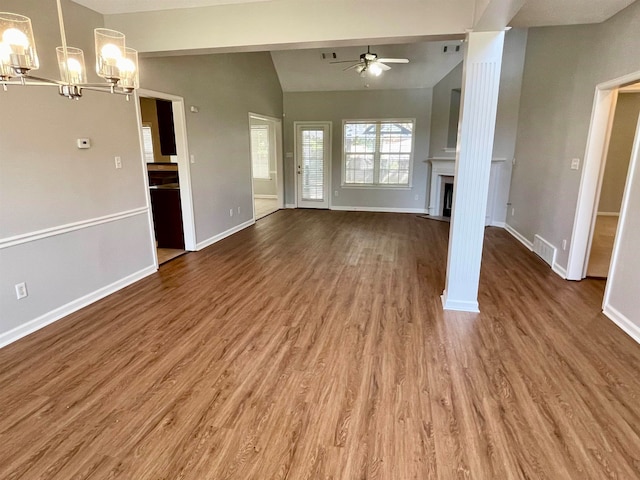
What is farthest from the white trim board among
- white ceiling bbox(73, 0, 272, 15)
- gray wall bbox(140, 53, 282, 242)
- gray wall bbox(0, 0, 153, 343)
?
white ceiling bbox(73, 0, 272, 15)

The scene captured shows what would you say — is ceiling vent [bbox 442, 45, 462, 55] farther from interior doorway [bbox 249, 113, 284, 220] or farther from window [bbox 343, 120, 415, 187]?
interior doorway [bbox 249, 113, 284, 220]

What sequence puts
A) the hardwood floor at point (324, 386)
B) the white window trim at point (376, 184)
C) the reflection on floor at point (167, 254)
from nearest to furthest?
the hardwood floor at point (324, 386) → the reflection on floor at point (167, 254) → the white window trim at point (376, 184)

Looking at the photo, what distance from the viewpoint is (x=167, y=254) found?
4.97m

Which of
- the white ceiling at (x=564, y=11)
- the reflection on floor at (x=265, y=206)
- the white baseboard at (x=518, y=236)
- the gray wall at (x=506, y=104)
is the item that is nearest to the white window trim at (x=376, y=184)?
the gray wall at (x=506, y=104)

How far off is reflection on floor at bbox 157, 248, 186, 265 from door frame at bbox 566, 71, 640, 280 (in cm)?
484

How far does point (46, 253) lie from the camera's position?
2955mm

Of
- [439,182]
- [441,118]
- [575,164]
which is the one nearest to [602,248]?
[575,164]

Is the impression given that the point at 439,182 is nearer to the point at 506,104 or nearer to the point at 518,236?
the point at 506,104

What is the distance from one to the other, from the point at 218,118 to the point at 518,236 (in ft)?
16.8

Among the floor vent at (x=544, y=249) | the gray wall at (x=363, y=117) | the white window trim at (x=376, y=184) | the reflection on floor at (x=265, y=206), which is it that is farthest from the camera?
the reflection on floor at (x=265, y=206)

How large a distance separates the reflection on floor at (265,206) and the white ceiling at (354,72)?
2.79 metres

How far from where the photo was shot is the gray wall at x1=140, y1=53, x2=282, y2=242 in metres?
4.54

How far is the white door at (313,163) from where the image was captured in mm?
8391

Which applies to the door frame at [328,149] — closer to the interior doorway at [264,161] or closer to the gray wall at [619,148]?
the interior doorway at [264,161]
